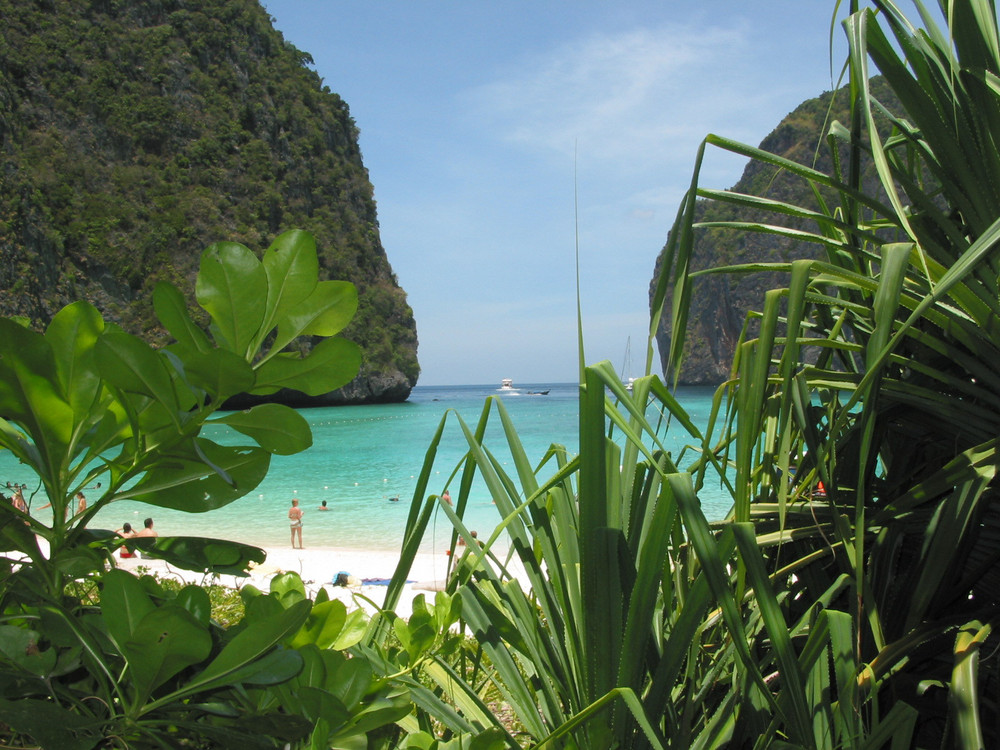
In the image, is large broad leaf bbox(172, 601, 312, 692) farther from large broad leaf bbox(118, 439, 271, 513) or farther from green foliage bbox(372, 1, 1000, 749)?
green foliage bbox(372, 1, 1000, 749)

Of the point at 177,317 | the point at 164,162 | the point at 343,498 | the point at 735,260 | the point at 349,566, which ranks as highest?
the point at 164,162

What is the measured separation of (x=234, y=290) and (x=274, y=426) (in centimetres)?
9

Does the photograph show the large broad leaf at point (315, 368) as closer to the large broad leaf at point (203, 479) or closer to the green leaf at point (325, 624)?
the large broad leaf at point (203, 479)

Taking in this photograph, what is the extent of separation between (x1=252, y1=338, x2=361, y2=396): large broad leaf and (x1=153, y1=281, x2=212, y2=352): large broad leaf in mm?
38

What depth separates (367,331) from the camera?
143 feet

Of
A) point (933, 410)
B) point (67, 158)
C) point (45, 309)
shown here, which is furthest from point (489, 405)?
point (67, 158)

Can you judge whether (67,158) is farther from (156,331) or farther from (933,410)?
(933,410)

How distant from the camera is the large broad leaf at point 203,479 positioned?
418 mm

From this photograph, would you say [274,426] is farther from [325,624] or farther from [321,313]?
[325,624]

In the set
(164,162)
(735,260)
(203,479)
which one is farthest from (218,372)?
(735,260)

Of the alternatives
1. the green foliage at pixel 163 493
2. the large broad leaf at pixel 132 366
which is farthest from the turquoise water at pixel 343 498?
the large broad leaf at pixel 132 366

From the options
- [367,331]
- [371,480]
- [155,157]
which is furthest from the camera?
[367,331]

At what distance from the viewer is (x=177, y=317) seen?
0.37m

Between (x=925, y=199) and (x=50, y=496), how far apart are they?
1.04 metres
